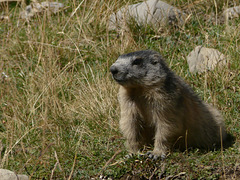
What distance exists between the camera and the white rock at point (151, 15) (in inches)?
328

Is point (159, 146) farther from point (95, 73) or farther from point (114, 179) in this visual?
point (95, 73)

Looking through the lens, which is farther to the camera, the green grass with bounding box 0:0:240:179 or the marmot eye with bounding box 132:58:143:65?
the green grass with bounding box 0:0:240:179

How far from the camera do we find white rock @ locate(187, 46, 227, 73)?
277 inches

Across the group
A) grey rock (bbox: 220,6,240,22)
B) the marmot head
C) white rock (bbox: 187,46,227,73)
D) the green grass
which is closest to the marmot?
the marmot head

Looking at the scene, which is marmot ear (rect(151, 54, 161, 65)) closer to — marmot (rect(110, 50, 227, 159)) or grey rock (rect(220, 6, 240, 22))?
marmot (rect(110, 50, 227, 159))

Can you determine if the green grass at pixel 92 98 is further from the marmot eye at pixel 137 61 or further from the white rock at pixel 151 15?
the marmot eye at pixel 137 61

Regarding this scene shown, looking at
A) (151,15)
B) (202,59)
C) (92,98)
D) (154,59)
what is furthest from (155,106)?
(151,15)

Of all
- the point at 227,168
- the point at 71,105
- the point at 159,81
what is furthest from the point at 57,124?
the point at 227,168

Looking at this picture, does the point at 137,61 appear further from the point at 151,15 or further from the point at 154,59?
the point at 151,15

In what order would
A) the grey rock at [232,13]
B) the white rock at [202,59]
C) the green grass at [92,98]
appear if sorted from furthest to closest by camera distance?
the grey rock at [232,13] < the white rock at [202,59] < the green grass at [92,98]

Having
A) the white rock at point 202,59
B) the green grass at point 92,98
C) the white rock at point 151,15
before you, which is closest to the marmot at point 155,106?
the green grass at point 92,98

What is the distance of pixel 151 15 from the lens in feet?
26.7

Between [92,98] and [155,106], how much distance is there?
2068 millimetres

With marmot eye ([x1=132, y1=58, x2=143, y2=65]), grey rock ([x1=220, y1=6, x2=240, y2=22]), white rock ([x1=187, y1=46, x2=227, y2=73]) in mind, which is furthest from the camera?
grey rock ([x1=220, y1=6, x2=240, y2=22])
